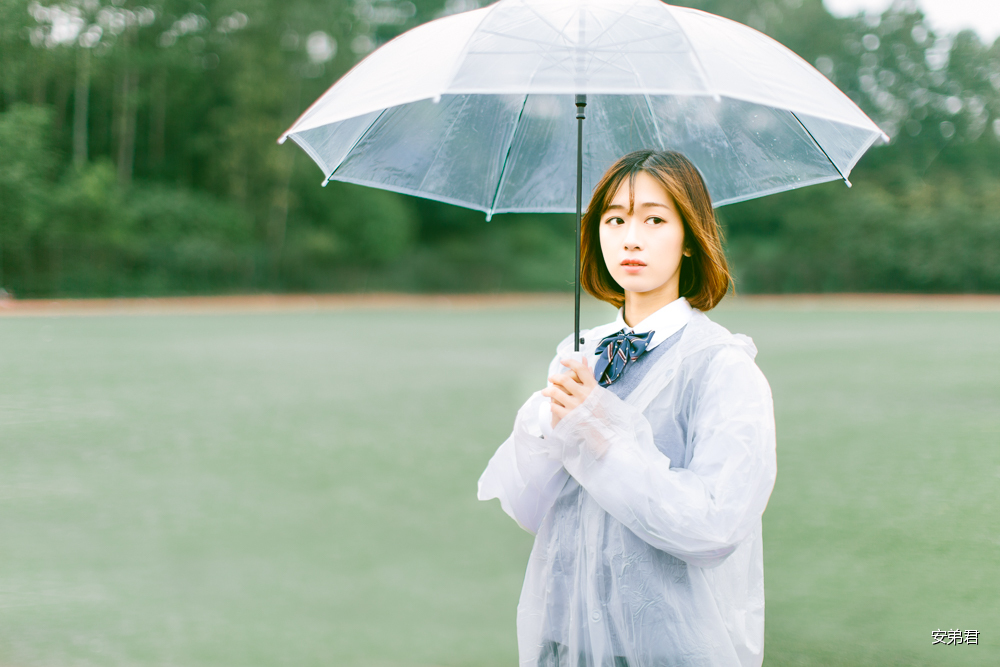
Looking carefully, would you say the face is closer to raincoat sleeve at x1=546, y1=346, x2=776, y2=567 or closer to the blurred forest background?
raincoat sleeve at x1=546, y1=346, x2=776, y2=567

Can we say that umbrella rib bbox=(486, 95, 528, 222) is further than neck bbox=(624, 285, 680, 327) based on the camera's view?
Yes

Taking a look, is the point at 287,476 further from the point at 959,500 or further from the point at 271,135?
the point at 271,135

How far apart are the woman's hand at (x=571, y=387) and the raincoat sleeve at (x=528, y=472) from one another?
0.23 ft

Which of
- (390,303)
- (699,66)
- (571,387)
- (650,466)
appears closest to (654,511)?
(650,466)

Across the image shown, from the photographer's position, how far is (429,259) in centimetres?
3322

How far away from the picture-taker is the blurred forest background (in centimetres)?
2638

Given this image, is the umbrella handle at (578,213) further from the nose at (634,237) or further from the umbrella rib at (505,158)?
the umbrella rib at (505,158)

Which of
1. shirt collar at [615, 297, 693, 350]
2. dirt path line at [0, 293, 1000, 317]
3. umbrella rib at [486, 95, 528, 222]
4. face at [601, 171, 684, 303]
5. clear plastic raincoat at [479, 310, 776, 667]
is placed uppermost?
umbrella rib at [486, 95, 528, 222]

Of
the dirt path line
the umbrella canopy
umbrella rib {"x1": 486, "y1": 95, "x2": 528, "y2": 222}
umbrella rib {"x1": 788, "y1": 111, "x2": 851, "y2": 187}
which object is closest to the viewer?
the umbrella canopy

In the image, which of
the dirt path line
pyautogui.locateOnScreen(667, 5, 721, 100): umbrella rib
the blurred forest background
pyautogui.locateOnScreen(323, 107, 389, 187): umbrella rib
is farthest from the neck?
the blurred forest background

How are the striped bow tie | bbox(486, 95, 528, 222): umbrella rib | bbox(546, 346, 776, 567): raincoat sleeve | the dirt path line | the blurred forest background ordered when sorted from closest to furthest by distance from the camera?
bbox(546, 346, 776, 567): raincoat sleeve → the striped bow tie → bbox(486, 95, 528, 222): umbrella rib → the dirt path line → the blurred forest background

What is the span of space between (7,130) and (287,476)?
345cm

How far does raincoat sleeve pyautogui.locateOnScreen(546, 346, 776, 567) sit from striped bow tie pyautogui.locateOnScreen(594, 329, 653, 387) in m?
0.12

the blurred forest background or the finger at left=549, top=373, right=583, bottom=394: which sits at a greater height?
the blurred forest background
